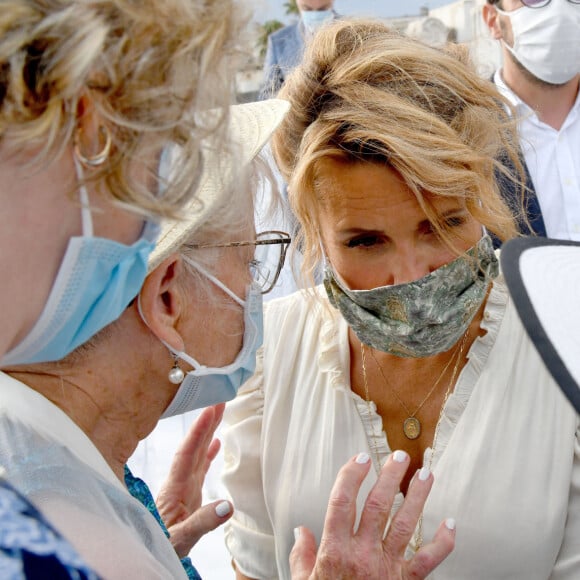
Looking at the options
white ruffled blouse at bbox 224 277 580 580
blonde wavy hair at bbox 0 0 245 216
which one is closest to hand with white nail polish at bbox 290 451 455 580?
white ruffled blouse at bbox 224 277 580 580

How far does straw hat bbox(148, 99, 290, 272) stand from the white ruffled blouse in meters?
0.72

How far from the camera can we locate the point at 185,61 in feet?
3.21

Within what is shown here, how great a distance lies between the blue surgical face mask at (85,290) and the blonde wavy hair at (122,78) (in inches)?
2.4

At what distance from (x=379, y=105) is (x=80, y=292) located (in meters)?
1.11

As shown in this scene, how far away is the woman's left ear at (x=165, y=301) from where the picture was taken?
1.40 m

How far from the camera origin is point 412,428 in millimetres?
2025

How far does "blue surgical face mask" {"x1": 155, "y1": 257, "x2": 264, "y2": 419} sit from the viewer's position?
62.3 inches

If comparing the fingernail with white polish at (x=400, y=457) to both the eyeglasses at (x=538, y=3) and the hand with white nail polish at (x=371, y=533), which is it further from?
the eyeglasses at (x=538, y=3)

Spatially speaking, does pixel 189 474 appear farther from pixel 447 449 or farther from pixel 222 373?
pixel 447 449

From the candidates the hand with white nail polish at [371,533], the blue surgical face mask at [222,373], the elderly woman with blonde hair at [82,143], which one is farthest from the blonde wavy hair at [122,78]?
the hand with white nail polish at [371,533]

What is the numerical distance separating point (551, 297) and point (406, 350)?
3.43 ft

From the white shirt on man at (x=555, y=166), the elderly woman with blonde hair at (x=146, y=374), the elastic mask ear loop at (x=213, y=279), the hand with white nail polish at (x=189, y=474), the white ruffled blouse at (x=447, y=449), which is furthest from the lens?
the white shirt on man at (x=555, y=166)

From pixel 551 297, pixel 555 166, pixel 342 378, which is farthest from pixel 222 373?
pixel 555 166

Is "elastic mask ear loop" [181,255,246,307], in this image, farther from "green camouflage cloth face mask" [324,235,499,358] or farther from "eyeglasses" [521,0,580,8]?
"eyeglasses" [521,0,580,8]
